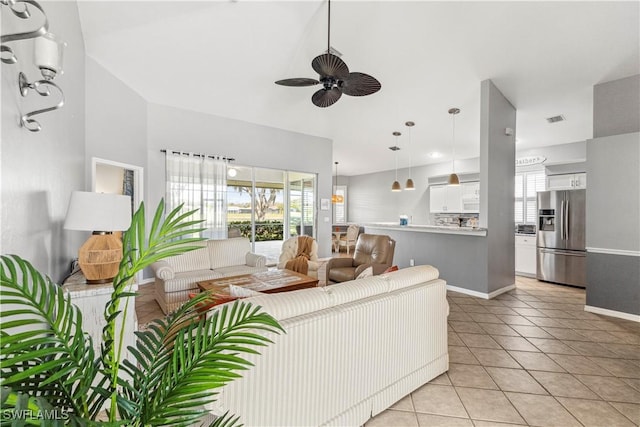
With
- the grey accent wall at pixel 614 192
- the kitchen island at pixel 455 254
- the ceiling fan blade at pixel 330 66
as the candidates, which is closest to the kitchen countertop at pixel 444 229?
the kitchen island at pixel 455 254

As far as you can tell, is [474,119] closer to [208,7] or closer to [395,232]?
[395,232]

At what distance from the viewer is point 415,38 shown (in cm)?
313

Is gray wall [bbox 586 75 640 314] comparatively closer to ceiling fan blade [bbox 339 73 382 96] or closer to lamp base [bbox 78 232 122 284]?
ceiling fan blade [bbox 339 73 382 96]

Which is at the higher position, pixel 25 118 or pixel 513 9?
pixel 513 9

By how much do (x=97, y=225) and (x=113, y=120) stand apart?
115 inches

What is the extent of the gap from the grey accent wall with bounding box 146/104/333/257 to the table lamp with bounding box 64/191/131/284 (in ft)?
10.5

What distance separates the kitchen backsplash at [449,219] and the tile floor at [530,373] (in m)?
4.46

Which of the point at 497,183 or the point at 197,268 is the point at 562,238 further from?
the point at 197,268

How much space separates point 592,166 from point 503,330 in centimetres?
248

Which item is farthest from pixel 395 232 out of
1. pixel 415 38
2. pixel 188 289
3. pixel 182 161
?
pixel 182 161

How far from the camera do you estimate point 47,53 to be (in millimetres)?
1272

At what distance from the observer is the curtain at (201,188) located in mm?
4984

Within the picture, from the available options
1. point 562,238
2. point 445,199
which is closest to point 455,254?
point 562,238

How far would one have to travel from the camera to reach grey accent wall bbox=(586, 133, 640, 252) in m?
3.29
